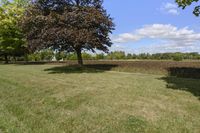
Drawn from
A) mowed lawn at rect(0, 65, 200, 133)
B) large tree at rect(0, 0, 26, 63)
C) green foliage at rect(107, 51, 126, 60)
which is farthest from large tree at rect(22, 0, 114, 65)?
green foliage at rect(107, 51, 126, 60)

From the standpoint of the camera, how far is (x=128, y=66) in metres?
21.1

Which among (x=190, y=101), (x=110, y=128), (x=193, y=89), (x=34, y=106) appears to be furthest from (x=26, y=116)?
(x=193, y=89)

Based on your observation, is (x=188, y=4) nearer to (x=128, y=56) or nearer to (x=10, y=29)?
(x=10, y=29)

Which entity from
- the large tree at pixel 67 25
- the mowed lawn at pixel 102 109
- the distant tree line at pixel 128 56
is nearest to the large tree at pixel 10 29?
the distant tree line at pixel 128 56

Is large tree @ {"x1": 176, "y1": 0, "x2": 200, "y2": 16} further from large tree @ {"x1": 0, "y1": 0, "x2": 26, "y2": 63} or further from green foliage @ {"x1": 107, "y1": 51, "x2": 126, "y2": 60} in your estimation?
green foliage @ {"x1": 107, "y1": 51, "x2": 126, "y2": 60}

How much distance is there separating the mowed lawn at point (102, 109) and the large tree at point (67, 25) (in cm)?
745

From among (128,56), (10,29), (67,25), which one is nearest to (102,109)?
(67,25)

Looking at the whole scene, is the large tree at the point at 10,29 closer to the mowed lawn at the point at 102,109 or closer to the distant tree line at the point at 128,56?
the distant tree line at the point at 128,56

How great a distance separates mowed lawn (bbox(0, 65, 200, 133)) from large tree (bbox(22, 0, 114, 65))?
7.45m

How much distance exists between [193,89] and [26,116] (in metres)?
6.34

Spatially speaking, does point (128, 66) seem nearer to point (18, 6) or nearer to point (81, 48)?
point (81, 48)

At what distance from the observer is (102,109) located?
8164 millimetres

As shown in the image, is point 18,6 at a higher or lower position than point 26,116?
higher

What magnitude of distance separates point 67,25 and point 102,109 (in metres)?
11.8
